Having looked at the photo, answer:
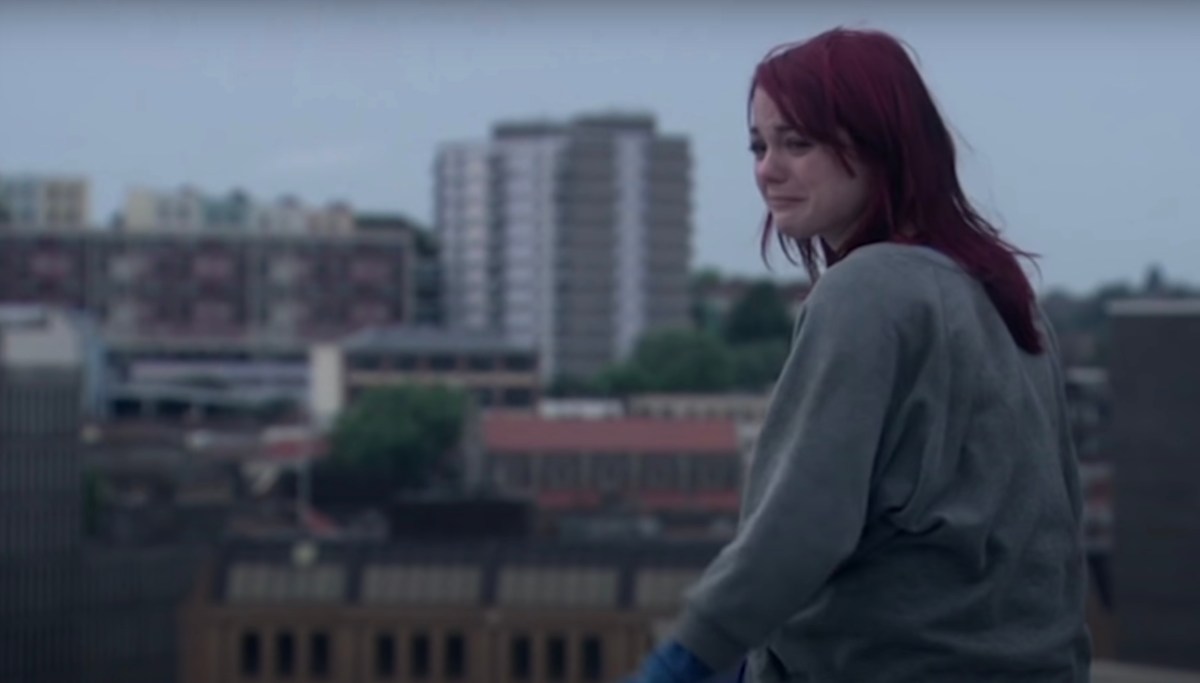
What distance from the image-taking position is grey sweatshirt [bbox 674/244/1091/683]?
5.49ft

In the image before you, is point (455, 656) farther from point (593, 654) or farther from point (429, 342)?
point (429, 342)

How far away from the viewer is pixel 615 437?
146ft

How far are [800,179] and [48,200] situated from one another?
72.5m

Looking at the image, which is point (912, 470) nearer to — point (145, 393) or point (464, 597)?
point (464, 597)

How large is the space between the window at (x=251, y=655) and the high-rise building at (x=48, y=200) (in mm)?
43541

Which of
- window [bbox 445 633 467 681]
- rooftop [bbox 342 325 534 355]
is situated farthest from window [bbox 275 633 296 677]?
rooftop [bbox 342 325 534 355]

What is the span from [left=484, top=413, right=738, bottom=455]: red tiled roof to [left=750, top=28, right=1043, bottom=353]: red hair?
135 feet

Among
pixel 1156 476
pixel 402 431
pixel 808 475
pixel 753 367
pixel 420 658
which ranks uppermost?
pixel 808 475

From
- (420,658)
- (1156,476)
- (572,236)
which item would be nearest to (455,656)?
(420,658)

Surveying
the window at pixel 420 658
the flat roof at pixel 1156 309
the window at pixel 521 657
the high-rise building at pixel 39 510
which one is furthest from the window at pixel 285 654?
the flat roof at pixel 1156 309

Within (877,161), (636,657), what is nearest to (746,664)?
(877,161)

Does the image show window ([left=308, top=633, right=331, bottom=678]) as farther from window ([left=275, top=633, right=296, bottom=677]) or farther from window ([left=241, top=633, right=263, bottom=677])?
window ([left=241, top=633, right=263, bottom=677])

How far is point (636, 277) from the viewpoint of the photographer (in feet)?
235

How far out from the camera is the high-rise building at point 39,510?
117ft
